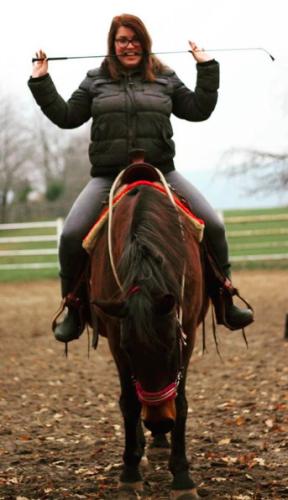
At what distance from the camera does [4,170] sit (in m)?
42.4

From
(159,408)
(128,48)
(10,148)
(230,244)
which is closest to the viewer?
(159,408)

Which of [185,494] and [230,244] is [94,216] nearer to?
[185,494]

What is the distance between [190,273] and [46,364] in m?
5.76

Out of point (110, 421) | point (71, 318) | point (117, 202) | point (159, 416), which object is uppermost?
point (117, 202)

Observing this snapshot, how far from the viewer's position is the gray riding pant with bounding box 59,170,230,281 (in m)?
5.23

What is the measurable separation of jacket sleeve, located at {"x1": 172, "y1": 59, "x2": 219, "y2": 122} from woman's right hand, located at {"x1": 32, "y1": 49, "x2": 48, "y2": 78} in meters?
0.81

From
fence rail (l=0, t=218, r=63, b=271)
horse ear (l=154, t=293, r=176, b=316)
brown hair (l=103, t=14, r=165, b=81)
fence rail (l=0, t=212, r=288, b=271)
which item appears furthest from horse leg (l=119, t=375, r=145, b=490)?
fence rail (l=0, t=218, r=63, b=271)

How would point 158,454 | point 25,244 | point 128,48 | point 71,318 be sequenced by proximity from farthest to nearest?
point 25,244
point 158,454
point 71,318
point 128,48

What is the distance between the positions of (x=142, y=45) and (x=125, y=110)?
468 millimetres

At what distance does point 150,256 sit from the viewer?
3975 millimetres

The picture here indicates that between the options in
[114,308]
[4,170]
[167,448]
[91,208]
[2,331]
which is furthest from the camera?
[4,170]

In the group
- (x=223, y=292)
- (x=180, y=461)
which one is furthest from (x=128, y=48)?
(x=180, y=461)

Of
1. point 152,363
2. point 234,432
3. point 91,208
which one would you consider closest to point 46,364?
point 234,432

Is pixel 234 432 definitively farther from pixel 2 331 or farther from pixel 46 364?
pixel 2 331
